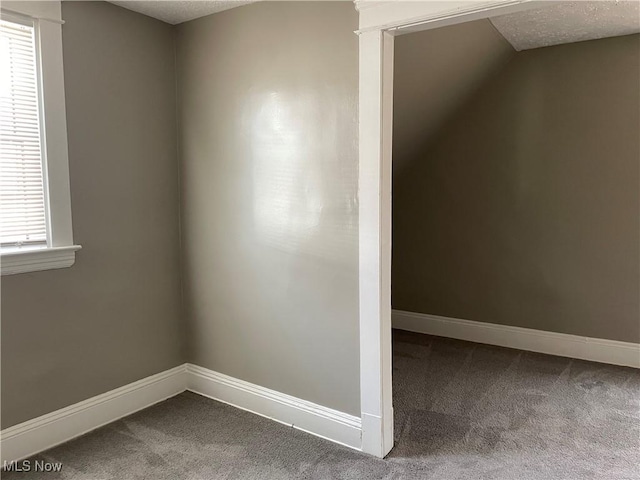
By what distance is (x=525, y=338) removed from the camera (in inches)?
149

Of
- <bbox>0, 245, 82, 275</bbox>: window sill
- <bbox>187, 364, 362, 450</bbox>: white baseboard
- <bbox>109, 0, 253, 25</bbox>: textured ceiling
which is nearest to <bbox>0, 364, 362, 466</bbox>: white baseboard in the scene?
<bbox>187, 364, 362, 450</bbox>: white baseboard

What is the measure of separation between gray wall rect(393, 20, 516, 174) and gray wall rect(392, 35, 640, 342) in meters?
0.21

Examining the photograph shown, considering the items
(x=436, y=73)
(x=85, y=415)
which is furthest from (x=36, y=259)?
(x=436, y=73)

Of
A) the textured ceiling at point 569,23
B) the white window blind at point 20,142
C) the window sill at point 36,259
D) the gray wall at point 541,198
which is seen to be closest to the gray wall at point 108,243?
the window sill at point 36,259

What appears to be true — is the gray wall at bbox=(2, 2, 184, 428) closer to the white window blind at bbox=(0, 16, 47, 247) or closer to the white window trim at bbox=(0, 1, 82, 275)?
the white window trim at bbox=(0, 1, 82, 275)

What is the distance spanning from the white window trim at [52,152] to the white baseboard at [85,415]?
2.43ft

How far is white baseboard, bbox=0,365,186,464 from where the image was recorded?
225 centimetres

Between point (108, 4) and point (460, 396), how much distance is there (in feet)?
9.73

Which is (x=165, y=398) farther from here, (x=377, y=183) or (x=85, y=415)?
(x=377, y=183)

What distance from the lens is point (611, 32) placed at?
319cm

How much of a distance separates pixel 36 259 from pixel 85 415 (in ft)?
2.83

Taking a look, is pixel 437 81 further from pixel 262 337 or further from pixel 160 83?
pixel 262 337

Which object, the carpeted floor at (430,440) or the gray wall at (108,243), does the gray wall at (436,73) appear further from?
the carpeted floor at (430,440)

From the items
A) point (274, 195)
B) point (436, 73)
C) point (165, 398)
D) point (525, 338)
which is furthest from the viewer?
point (525, 338)
